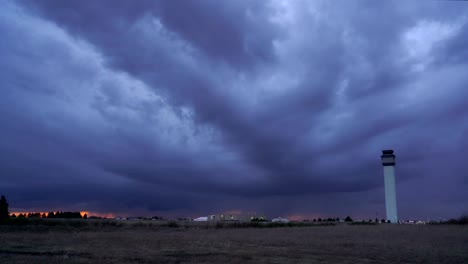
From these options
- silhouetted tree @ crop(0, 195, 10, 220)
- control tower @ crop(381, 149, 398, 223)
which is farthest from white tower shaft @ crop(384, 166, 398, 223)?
silhouetted tree @ crop(0, 195, 10, 220)

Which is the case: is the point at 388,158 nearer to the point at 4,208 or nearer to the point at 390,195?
the point at 390,195

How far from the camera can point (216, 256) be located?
101 feet

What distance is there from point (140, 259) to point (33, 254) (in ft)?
25.6

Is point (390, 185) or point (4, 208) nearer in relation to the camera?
point (4, 208)

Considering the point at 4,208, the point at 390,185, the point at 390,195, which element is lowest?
the point at 4,208

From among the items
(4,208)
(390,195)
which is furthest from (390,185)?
(4,208)

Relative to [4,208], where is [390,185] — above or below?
above

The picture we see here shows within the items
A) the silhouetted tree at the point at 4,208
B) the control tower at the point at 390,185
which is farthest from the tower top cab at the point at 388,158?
the silhouetted tree at the point at 4,208

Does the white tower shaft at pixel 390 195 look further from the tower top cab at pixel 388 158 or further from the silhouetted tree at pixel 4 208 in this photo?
the silhouetted tree at pixel 4 208

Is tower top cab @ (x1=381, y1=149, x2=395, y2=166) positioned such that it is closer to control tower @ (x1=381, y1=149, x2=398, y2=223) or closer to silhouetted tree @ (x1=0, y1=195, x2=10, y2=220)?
control tower @ (x1=381, y1=149, x2=398, y2=223)

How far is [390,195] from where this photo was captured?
430ft

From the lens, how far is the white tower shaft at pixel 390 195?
427 feet

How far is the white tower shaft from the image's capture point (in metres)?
130

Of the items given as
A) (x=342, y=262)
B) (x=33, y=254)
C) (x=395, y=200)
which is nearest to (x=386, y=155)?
(x=395, y=200)
